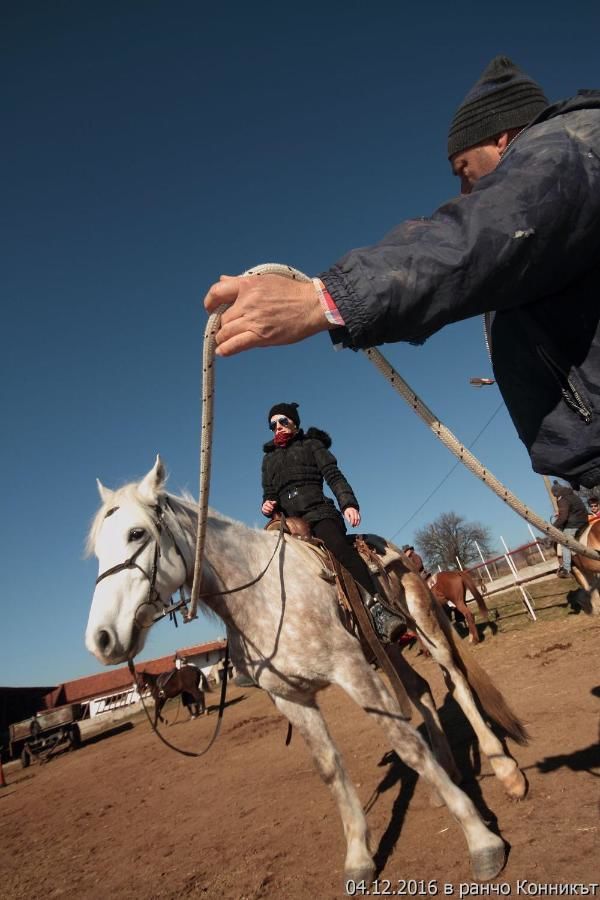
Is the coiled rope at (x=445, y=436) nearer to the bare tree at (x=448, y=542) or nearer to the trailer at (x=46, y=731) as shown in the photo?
the trailer at (x=46, y=731)

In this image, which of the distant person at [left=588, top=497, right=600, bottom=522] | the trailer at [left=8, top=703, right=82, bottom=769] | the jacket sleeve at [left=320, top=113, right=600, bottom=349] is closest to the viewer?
the jacket sleeve at [left=320, top=113, right=600, bottom=349]

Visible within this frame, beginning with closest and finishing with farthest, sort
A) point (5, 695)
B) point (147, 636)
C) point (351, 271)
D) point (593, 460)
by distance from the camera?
point (351, 271) → point (593, 460) → point (147, 636) → point (5, 695)

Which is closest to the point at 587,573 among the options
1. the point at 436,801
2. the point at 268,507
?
the point at 436,801

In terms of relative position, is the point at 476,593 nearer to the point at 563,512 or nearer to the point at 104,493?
the point at 563,512

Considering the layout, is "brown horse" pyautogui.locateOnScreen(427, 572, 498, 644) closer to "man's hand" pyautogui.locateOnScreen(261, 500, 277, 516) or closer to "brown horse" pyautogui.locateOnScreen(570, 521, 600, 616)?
"brown horse" pyautogui.locateOnScreen(570, 521, 600, 616)

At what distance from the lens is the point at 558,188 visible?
97cm

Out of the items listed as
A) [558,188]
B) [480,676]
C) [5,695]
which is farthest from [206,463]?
[5,695]

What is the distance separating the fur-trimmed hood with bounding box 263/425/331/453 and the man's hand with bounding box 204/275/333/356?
4180mm

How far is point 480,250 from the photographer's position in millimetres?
922

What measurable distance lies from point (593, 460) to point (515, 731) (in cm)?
448

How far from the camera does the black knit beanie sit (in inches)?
210

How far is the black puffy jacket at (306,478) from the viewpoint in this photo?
4871 mm

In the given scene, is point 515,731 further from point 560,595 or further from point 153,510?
point 560,595

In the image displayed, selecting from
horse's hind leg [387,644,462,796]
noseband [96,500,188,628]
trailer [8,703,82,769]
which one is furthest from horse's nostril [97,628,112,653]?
trailer [8,703,82,769]
